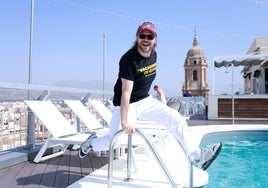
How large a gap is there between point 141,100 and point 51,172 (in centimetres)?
138

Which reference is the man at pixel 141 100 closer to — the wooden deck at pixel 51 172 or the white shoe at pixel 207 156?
the white shoe at pixel 207 156

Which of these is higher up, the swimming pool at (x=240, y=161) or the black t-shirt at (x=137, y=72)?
the black t-shirt at (x=137, y=72)

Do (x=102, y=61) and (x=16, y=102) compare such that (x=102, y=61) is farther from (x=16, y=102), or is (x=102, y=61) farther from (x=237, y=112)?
(x=16, y=102)

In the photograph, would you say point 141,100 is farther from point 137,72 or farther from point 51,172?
point 51,172

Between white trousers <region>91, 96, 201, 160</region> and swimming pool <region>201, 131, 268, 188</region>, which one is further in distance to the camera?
swimming pool <region>201, 131, 268, 188</region>

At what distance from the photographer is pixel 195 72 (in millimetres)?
88500

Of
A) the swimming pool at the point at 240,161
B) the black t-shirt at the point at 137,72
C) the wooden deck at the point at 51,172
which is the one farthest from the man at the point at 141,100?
the swimming pool at the point at 240,161

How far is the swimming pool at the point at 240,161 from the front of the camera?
13.0 feet

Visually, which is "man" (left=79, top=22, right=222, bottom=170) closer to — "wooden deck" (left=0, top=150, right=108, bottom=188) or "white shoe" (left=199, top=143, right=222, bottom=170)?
"white shoe" (left=199, top=143, right=222, bottom=170)

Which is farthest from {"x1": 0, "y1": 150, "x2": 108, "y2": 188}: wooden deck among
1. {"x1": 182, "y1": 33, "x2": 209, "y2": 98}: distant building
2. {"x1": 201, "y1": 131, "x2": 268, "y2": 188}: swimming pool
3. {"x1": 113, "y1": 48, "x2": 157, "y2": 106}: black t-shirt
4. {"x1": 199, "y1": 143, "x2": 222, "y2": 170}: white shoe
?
{"x1": 182, "y1": 33, "x2": 209, "y2": 98}: distant building

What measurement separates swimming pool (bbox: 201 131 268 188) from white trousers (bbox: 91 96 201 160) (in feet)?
3.03

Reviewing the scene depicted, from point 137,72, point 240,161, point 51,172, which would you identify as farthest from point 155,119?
point 240,161

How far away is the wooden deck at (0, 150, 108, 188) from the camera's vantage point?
3.03m

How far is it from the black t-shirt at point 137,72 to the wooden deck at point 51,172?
1016mm
